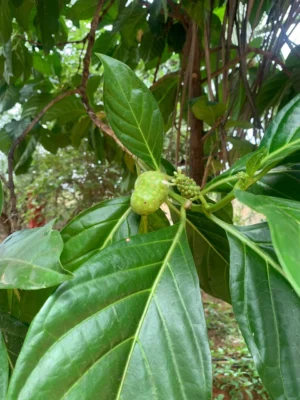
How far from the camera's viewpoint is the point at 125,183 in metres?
1.45

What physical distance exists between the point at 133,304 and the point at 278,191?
0.90 feet

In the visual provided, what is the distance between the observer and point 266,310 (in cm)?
45

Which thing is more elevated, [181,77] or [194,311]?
[181,77]

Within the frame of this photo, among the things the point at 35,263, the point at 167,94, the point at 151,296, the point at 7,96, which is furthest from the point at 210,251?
the point at 7,96

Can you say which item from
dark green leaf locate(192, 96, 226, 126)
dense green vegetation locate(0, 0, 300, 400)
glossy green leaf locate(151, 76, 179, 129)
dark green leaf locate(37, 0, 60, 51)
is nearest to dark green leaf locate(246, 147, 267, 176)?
dense green vegetation locate(0, 0, 300, 400)

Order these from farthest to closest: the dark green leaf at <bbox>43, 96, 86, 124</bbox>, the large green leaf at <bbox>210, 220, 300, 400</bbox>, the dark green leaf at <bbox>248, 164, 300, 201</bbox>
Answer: the dark green leaf at <bbox>43, 96, 86, 124</bbox> < the dark green leaf at <bbox>248, 164, 300, 201</bbox> < the large green leaf at <bbox>210, 220, 300, 400</bbox>

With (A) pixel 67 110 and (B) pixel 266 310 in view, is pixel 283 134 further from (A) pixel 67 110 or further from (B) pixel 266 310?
(A) pixel 67 110

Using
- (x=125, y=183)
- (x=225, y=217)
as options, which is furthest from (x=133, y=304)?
(x=125, y=183)

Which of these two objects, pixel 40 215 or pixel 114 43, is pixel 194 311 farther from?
pixel 40 215

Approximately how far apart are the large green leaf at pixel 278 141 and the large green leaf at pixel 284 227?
0.30 ft

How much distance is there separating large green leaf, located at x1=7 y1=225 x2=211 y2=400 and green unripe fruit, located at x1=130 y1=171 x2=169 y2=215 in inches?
1.4

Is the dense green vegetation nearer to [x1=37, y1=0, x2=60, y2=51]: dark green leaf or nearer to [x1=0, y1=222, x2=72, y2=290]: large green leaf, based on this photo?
[x1=0, y1=222, x2=72, y2=290]: large green leaf

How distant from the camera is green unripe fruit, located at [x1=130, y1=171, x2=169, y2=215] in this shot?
1.55ft

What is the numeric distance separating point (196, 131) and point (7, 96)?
0.66 meters
